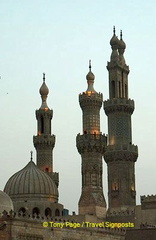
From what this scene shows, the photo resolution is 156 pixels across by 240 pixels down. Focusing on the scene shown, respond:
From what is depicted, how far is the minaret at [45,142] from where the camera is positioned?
72.3 metres

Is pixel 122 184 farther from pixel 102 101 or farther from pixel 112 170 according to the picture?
pixel 102 101

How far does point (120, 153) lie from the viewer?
68.4 metres

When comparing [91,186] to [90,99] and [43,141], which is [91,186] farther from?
[43,141]

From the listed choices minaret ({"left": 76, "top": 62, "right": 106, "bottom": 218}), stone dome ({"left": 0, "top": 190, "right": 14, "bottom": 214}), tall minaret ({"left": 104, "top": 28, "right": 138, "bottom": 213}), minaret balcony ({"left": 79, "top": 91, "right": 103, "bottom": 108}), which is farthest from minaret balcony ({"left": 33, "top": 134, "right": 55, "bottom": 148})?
stone dome ({"left": 0, "top": 190, "right": 14, "bottom": 214})

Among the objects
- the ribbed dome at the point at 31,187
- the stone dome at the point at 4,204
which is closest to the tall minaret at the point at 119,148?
the ribbed dome at the point at 31,187

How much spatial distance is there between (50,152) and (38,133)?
2.84 meters

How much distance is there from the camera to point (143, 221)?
6200 cm

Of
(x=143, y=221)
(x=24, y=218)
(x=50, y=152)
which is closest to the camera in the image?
(x=24, y=218)

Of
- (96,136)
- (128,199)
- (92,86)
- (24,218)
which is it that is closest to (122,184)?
(128,199)

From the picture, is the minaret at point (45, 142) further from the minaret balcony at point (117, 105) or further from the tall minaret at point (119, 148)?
the minaret balcony at point (117, 105)

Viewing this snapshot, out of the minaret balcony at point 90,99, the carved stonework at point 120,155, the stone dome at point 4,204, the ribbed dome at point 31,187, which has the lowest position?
the stone dome at point 4,204

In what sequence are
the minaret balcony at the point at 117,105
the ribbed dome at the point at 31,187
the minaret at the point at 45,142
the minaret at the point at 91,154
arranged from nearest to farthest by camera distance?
the ribbed dome at the point at 31,187 < the minaret at the point at 91,154 < the minaret balcony at the point at 117,105 < the minaret at the point at 45,142

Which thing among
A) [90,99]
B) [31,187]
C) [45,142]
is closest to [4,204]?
[31,187]

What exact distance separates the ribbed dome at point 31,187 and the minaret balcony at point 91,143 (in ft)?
28.4
